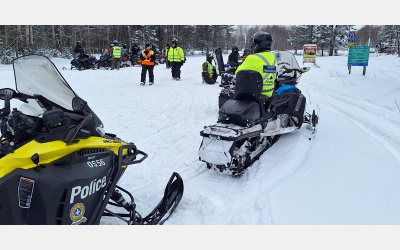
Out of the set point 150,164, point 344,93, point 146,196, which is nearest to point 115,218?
point 146,196

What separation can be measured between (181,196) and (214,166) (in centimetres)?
79

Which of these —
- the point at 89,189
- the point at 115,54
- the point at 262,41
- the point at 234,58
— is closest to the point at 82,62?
the point at 115,54

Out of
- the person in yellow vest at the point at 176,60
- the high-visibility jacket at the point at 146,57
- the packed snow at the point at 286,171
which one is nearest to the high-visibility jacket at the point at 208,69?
the person in yellow vest at the point at 176,60

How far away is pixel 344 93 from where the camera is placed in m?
9.16

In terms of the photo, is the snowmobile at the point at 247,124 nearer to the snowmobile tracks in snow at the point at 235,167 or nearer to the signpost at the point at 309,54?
the snowmobile tracks in snow at the point at 235,167

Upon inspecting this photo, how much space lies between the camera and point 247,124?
406 cm

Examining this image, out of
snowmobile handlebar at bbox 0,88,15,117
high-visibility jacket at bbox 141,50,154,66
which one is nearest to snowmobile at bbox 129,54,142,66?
high-visibility jacket at bbox 141,50,154,66

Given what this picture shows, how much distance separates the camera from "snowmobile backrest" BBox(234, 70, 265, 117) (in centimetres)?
423

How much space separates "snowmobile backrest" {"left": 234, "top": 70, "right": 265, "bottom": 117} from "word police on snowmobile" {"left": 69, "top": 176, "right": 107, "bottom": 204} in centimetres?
242

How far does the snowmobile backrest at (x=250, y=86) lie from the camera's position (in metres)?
4.23

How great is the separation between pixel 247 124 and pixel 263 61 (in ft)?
3.05

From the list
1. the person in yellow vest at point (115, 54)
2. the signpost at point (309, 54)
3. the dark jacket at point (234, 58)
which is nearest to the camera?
the dark jacket at point (234, 58)

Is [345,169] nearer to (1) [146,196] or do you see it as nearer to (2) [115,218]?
(1) [146,196]

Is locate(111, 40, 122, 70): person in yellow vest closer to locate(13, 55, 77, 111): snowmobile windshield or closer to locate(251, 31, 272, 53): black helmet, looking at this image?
locate(251, 31, 272, 53): black helmet
